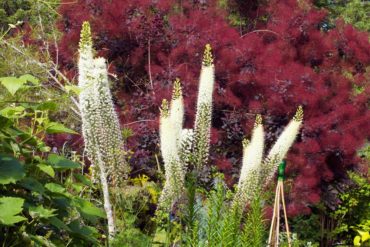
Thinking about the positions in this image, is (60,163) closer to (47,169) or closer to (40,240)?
(47,169)

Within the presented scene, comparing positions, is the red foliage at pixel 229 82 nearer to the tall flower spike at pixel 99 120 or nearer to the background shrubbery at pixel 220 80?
the background shrubbery at pixel 220 80

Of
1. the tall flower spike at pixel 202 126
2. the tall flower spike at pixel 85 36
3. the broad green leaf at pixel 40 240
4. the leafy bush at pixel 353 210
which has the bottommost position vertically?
the broad green leaf at pixel 40 240

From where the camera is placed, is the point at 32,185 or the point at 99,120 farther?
the point at 99,120

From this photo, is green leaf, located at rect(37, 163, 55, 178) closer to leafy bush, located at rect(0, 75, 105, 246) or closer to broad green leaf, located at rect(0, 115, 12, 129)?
leafy bush, located at rect(0, 75, 105, 246)

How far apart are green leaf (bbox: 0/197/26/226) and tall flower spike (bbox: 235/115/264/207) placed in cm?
82

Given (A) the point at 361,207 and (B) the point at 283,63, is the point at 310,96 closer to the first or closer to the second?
(B) the point at 283,63

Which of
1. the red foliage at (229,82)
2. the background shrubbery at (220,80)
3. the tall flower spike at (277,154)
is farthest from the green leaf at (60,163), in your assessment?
the red foliage at (229,82)

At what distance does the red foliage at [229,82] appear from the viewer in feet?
18.8

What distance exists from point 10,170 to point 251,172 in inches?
38.9

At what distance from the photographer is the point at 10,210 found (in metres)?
2.35

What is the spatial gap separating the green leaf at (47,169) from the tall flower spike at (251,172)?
0.74m

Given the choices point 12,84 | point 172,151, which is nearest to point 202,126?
point 172,151

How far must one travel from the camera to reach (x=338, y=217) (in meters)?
7.35

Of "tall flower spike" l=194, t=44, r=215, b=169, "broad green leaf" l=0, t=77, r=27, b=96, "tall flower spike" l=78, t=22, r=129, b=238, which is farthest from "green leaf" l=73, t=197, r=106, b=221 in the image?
"broad green leaf" l=0, t=77, r=27, b=96
